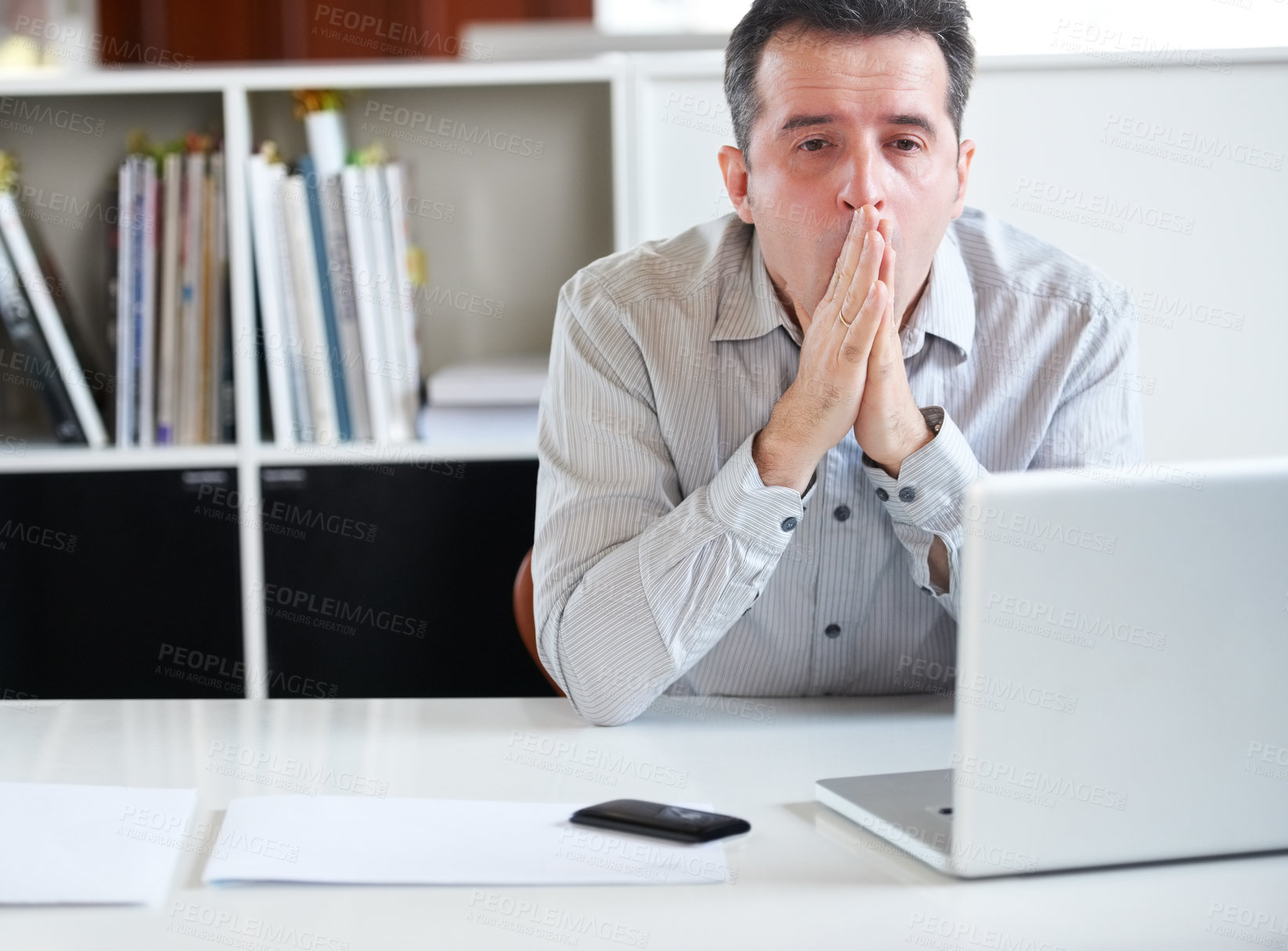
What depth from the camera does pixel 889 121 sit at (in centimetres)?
131

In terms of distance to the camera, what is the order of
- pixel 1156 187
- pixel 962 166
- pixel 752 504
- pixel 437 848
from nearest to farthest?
pixel 437 848
pixel 752 504
pixel 962 166
pixel 1156 187

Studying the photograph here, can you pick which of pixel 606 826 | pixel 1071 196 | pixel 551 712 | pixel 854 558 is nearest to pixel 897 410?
pixel 854 558

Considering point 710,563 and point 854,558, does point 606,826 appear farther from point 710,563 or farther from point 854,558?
point 854,558

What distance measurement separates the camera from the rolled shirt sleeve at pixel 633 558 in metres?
1.23

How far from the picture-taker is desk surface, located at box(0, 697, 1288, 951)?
76 centimetres

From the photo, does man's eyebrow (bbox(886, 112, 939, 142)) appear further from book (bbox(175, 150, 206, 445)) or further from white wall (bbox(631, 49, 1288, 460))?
book (bbox(175, 150, 206, 445))

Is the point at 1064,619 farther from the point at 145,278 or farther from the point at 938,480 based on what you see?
the point at 145,278

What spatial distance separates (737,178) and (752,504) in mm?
416

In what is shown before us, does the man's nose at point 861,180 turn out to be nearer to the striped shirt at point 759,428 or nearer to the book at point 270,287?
the striped shirt at point 759,428

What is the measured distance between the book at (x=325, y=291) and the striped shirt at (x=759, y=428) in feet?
2.12

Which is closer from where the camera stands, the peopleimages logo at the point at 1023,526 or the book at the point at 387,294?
the peopleimages logo at the point at 1023,526

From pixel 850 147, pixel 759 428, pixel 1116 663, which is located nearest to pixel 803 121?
pixel 850 147

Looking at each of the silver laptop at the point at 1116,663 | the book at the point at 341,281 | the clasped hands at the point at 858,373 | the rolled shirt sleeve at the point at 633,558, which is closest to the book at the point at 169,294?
the book at the point at 341,281

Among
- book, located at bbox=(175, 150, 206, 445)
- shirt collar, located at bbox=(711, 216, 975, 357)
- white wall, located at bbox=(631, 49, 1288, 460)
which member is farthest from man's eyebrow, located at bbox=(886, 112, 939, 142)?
book, located at bbox=(175, 150, 206, 445)
